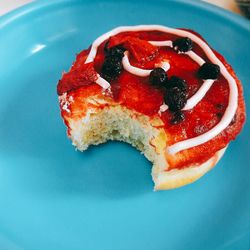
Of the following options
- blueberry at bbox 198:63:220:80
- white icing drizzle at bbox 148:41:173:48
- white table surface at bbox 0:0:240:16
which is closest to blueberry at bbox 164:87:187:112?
blueberry at bbox 198:63:220:80

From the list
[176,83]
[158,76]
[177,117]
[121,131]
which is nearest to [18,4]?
[121,131]

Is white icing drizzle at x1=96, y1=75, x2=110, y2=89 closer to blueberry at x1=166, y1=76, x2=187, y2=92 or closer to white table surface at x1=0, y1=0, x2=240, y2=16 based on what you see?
blueberry at x1=166, y1=76, x2=187, y2=92

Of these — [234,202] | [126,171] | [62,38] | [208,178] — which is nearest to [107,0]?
[62,38]

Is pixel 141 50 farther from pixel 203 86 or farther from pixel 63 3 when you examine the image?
pixel 63 3

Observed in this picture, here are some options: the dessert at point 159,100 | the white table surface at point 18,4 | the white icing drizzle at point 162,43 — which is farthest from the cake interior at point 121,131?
the white table surface at point 18,4

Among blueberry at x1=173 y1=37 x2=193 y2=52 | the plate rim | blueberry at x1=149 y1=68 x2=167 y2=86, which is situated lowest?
blueberry at x1=149 y1=68 x2=167 y2=86

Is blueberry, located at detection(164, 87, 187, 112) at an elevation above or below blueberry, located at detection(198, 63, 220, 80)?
below

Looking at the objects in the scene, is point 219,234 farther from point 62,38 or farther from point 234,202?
point 62,38
